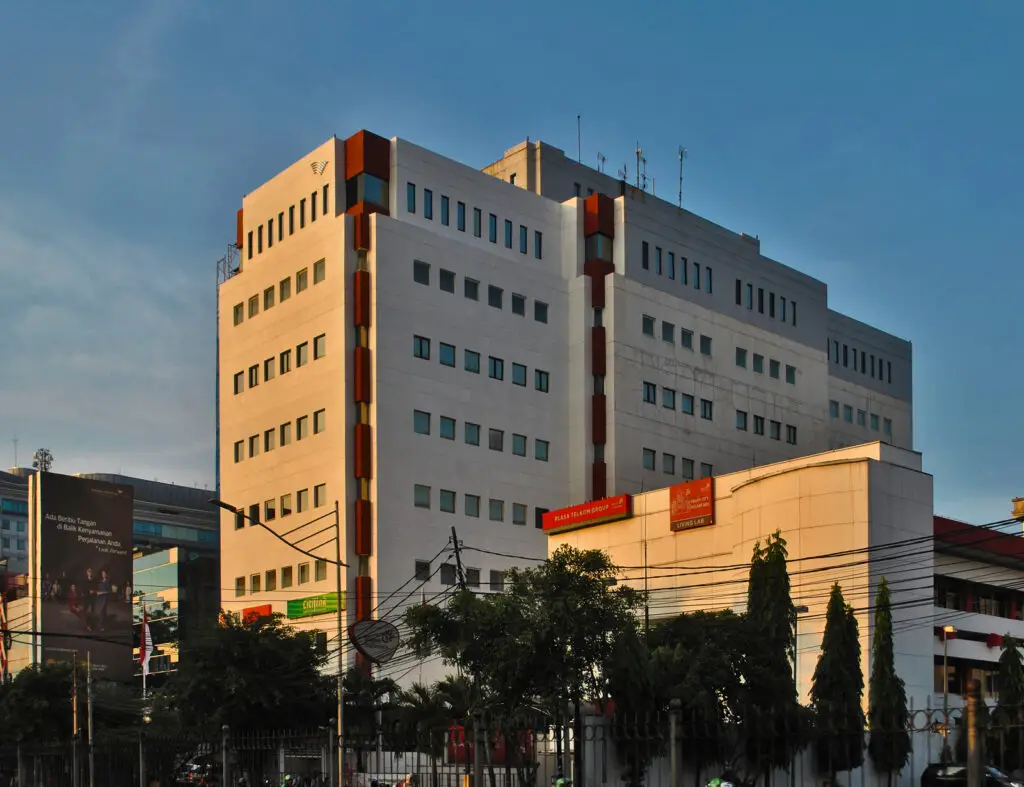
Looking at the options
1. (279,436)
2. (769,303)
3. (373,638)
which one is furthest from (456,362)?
(373,638)

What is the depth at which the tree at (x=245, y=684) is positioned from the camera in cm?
4319

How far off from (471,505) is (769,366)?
27960 mm

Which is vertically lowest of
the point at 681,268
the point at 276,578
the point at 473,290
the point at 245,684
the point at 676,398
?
the point at 245,684

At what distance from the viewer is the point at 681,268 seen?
90000 mm

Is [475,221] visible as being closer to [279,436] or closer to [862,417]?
[279,436]

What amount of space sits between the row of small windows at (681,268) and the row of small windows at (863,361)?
1799 cm

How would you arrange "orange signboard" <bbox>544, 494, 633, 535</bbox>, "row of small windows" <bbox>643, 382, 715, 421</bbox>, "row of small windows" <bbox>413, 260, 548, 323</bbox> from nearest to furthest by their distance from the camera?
"orange signboard" <bbox>544, 494, 633, 535</bbox>
"row of small windows" <bbox>413, 260, 548, 323</bbox>
"row of small windows" <bbox>643, 382, 715, 421</bbox>

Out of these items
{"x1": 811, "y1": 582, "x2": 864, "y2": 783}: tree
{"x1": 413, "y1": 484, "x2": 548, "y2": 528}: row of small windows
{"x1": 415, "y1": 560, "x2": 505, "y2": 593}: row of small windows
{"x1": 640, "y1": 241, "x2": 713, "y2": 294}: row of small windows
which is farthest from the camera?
{"x1": 640, "y1": 241, "x2": 713, "y2": 294}: row of small windows

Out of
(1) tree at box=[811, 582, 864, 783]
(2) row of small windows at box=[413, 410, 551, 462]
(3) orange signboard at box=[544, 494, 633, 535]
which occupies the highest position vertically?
(2) row of small windows at box=[413, 410, 551, 462]

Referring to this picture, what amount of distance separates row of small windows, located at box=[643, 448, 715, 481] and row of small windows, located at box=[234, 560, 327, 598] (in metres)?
21.6

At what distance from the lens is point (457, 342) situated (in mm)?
78250

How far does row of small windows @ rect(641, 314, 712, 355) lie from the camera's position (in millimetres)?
86062

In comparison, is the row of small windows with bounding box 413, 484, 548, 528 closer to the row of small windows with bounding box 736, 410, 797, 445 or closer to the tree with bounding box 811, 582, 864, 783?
the row of small windows with bounding box 736, 410, 797, 445

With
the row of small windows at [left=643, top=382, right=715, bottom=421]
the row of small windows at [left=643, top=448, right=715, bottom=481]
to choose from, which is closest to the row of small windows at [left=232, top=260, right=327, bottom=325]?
the row of small windows at [left=643, top=382, right=715, bottom=421]
